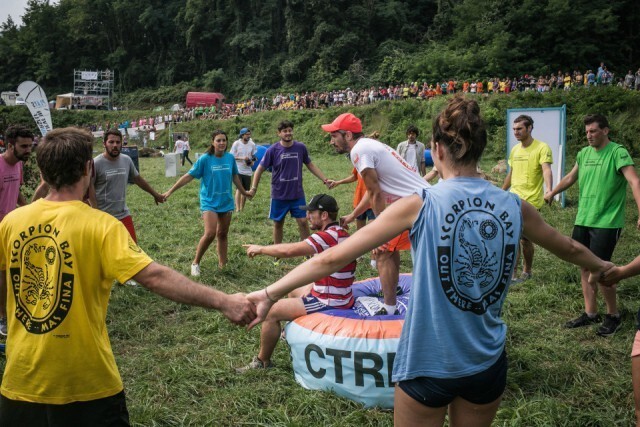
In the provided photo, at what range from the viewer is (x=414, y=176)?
528 centimetres

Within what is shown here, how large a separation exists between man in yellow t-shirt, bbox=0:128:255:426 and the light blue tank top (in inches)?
43.5

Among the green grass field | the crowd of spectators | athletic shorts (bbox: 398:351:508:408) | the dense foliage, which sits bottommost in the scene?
Result: the green grass field

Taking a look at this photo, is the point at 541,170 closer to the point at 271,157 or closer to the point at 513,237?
the point at 271,157

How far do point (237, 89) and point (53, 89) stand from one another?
31640mm

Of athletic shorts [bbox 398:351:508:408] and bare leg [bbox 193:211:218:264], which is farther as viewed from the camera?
bare leg [bbox 193:211:218:264]

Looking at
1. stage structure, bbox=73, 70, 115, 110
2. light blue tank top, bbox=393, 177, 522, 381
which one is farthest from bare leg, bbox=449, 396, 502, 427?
stage structure, bbox=73, 70, 115, 110

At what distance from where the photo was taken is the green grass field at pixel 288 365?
3.96 metres

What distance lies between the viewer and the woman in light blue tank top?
218 centimetres

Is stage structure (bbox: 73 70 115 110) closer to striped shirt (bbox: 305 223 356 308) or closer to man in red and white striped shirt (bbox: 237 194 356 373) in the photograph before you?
man in red and white striped shirt (bbox: 237 194 356 373)

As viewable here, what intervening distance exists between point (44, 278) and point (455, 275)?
1863 millimetres

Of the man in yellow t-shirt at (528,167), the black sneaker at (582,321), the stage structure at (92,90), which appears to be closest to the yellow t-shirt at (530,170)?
the man in yellow t-shirt at (528,167)

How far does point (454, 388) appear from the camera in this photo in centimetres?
219

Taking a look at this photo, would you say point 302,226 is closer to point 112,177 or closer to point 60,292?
point 112,177

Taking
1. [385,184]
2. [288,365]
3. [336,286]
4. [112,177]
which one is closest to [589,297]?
[385,184]
